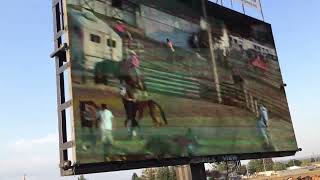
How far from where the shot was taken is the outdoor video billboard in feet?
31.0

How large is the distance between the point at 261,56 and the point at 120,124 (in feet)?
26.2

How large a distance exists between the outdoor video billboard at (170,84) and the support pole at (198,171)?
45 cm

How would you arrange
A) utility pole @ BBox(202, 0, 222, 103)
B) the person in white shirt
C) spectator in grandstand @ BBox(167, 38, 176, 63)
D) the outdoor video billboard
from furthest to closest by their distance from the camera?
1. utility pole @ BBox(202, 0, 222, 103)
2. spectator in grandstand @ BBox(167, 38, 176, 63)
3. the outdoor video billboard
4. the person in white shirt

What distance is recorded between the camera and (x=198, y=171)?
39.5 ft

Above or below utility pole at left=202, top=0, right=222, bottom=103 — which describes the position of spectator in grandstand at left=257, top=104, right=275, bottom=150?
below

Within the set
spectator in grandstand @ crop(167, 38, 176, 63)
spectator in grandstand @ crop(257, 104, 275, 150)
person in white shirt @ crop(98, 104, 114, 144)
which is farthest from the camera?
spectator in grandstand @ crop(257, 104, 275, 150)

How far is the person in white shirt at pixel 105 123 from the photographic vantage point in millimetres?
9211

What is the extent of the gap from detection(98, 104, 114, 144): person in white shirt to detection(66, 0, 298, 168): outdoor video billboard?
22mm

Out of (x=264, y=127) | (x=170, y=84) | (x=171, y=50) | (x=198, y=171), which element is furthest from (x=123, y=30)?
(x=264, y=127)

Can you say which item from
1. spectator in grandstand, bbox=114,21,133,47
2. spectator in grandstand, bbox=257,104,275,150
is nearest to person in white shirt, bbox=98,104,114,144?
spectator in grandstand, bbox=114,21,133,47

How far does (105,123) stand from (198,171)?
3889 millimetres

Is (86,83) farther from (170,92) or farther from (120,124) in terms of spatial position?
(170,92)

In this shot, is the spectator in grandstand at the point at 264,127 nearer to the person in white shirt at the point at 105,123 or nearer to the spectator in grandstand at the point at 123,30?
the spectator in grandstand at the point at 123,30

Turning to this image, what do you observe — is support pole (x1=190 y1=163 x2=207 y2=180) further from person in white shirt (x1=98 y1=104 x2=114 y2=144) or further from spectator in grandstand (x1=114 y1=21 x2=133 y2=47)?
spectator in grandstand (x1=114 y1=21 x2=133 y2=47)
